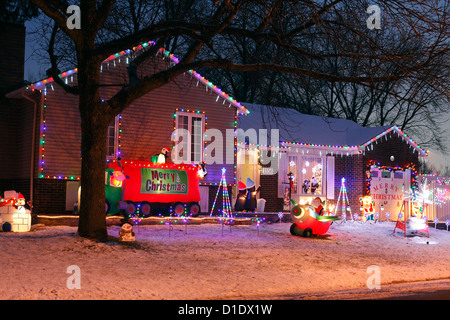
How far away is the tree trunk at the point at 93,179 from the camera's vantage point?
11.2 meters

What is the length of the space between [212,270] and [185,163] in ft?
30.3

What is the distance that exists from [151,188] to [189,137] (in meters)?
2.99

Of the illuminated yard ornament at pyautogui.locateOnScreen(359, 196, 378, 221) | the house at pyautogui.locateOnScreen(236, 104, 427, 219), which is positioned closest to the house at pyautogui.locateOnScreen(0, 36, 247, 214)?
the house at pyautogui.locateOnScreen(236, 104, 427, 219)

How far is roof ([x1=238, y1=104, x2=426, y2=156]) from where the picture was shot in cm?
2230

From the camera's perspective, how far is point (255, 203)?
62.9 ft

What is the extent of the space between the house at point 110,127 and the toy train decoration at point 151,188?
3.97 feet

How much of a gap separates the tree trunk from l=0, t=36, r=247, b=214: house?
4.58m

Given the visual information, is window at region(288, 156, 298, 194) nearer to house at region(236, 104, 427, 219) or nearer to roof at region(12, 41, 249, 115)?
house at region(236, 104, 427, 219)

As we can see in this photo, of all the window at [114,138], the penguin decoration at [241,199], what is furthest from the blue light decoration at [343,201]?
the window at [114,138]

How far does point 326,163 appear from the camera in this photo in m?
23.0
